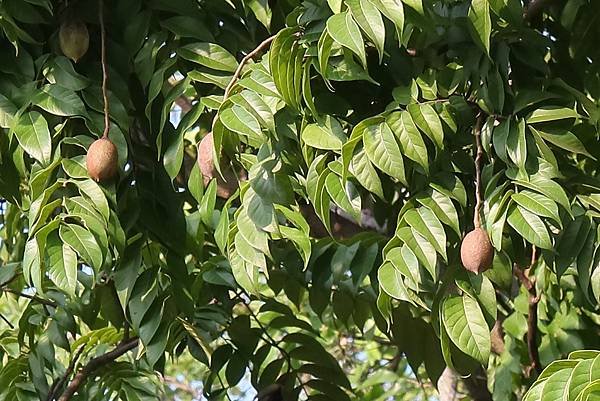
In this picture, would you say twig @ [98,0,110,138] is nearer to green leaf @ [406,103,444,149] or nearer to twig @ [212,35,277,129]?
twig @ [212,35,277,129]

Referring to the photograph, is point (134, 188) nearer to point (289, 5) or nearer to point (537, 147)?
point (289, 5)

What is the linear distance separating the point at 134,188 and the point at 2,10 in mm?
344

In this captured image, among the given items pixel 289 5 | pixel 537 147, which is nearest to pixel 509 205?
pixel 537 147

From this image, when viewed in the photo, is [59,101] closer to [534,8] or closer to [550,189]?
[550,189]

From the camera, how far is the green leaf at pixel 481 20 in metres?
1.46

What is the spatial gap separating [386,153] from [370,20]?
18 centimetres

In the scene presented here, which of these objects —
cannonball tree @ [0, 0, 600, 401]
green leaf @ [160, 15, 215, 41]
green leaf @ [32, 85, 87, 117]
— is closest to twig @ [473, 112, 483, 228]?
cannonball tree @ [0, 0, 600, 401]

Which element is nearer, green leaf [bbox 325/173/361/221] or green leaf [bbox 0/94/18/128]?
green leaf [bbox 325/173/361/221]

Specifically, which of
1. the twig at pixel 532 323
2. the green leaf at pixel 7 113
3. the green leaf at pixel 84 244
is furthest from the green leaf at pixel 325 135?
the twig at pixel 532 323

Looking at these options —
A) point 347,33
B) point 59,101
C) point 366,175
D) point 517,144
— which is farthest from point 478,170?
point 59,101

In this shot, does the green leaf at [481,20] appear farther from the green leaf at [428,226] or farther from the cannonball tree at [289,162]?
the green leaf at [428,226]

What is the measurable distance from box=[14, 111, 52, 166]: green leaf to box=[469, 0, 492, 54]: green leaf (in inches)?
25.3

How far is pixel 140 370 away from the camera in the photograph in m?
2.00

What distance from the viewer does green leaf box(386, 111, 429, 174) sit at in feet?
4.71
